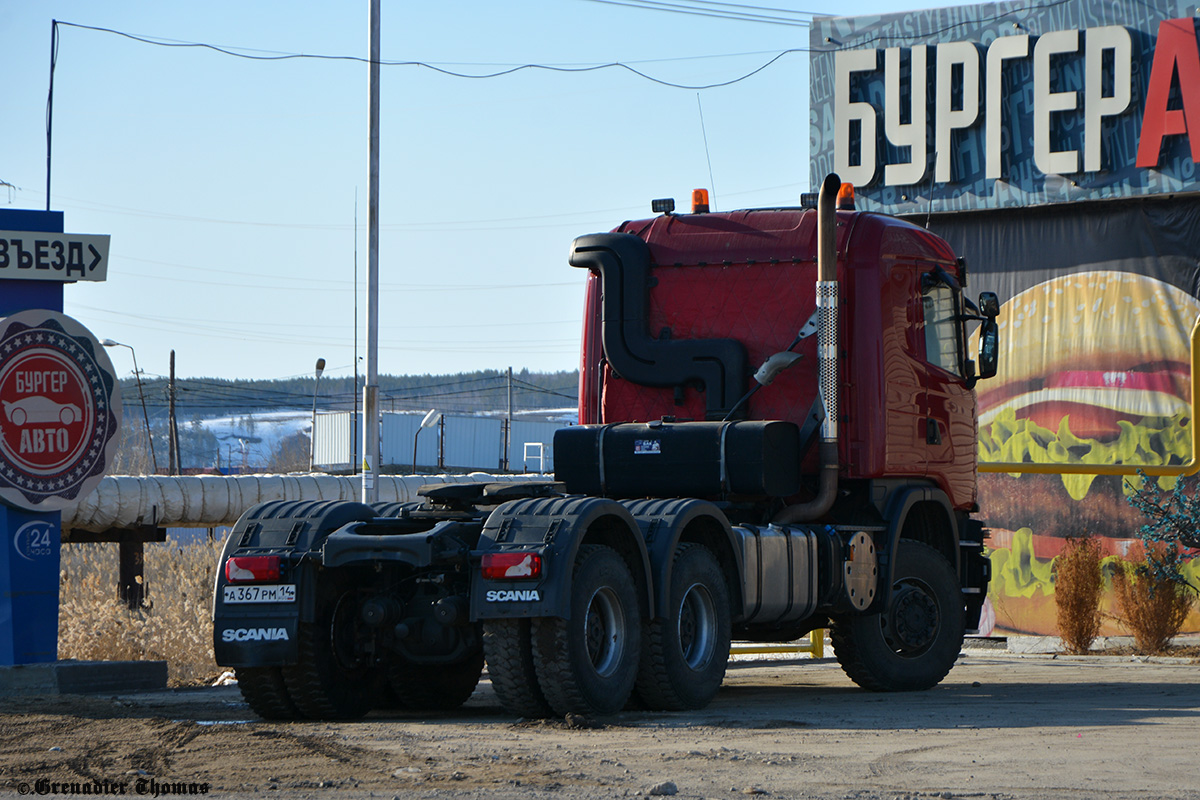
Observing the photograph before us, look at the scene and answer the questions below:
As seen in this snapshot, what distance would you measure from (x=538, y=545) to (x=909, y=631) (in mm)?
4487

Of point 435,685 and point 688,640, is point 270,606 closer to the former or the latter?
point 435,685

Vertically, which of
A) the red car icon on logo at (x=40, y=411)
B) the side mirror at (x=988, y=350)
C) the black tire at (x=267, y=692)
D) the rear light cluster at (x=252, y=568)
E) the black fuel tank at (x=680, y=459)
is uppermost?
the side mirror at (x=988, y=350)

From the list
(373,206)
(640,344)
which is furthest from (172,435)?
(640,344)

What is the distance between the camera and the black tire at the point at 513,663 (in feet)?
28.8

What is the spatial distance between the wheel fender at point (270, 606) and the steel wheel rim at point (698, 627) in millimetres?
2392

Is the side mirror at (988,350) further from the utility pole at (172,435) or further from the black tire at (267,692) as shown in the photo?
the utility pole at (172,435)

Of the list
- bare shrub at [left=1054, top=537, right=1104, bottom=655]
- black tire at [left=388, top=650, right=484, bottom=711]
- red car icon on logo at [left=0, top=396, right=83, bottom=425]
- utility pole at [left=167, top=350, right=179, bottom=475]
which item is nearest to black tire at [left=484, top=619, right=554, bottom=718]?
black tire at [left=388, top=650, right=484, bottom=711]

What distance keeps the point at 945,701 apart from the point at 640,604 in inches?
109

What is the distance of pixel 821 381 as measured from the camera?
443 inches

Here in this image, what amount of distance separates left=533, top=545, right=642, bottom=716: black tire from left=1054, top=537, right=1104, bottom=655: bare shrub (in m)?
8.56

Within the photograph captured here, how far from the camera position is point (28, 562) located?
11773 mm

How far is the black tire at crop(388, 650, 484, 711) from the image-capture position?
1063 centimetres

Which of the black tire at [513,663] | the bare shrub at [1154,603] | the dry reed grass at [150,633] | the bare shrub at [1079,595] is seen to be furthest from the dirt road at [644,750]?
the bare shrub at [1079,595]

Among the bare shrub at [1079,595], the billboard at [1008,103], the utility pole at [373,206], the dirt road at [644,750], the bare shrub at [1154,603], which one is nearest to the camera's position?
the dirt road at [644,750]
